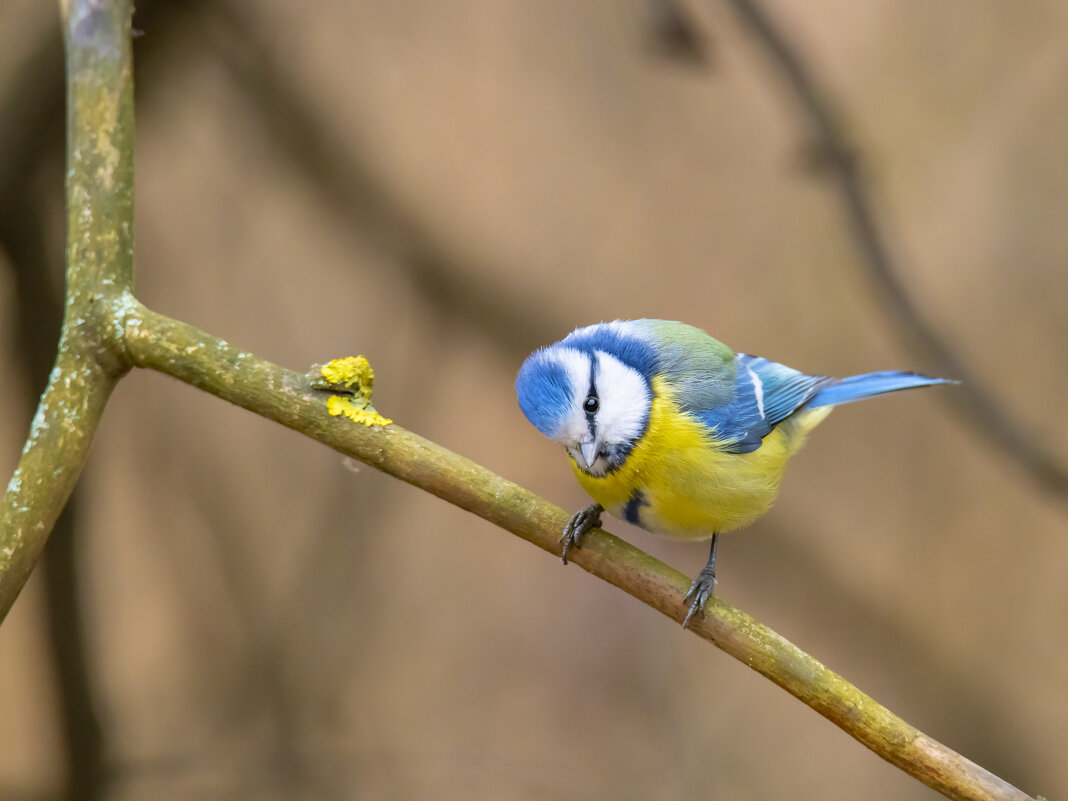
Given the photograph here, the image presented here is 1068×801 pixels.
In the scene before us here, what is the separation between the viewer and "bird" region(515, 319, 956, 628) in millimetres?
793

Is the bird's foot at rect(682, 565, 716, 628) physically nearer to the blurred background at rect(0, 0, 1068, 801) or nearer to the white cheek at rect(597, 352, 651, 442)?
the white cheek at rect(597, 352, 651, 442)

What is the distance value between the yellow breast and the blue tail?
0.19 meters

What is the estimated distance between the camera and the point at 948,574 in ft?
5.17

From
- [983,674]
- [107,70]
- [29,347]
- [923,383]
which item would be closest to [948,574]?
[983,674]

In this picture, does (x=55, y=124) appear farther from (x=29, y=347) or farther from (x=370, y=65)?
(x=370, y=65)

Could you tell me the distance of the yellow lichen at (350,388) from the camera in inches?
28.4

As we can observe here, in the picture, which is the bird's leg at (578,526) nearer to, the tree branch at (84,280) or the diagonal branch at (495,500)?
the diagonal branch at (495,500)

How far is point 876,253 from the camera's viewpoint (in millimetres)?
1327

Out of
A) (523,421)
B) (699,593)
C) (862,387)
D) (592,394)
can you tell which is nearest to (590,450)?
(592,394)

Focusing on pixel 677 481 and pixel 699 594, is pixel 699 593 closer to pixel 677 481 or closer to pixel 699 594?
pixel 699 594

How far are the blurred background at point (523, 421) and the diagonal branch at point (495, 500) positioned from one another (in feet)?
2.24

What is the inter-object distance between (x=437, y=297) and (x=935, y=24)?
1.01 metres

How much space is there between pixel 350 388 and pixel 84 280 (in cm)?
29

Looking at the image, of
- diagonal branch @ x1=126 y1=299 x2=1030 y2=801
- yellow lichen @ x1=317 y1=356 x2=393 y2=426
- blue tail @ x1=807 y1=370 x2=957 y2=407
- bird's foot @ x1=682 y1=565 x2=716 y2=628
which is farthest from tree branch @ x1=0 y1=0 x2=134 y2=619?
blue tail @ x1=807 y1=370 x2=957 y2=407
